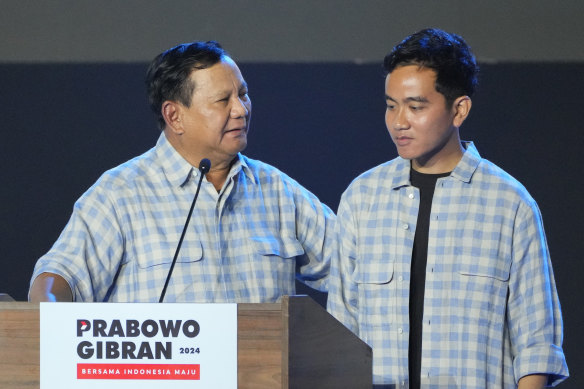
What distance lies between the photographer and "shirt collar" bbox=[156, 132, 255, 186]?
295cm

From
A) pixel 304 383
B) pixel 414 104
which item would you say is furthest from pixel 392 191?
pixel 304 383

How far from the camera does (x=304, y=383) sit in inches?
75.1

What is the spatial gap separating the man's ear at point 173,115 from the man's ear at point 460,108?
882mm

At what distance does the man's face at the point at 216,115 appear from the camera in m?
2.94

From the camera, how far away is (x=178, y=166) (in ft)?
9.73

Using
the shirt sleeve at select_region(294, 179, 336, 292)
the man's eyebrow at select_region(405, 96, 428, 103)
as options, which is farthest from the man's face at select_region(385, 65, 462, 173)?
the shirt sleeve at select_region(294, 179, 336, 292)

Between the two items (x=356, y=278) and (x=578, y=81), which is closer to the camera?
(x=356, y=278)

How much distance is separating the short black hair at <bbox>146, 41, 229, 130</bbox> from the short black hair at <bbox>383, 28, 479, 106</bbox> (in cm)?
62

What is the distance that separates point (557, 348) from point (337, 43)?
1.95 meters

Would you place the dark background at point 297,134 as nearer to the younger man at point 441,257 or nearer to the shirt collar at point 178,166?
the shirt collar at point 178,166

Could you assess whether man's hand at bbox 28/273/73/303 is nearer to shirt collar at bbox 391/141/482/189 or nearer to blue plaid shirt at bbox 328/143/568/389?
blue plaid shirt at bbox 328/143/568/389

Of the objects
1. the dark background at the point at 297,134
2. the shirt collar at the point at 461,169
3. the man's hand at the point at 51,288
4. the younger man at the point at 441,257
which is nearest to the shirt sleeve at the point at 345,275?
the younger man at the point at 441,257

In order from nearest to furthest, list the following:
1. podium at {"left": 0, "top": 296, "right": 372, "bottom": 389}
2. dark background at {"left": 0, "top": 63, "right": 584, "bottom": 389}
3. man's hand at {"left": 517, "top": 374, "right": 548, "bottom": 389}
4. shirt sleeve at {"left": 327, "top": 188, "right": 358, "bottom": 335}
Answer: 1. podium at {"left": 0, "top": 296, "right": 372, "bottom": 389}
2. man's hand at {"left": 517, "top": 374, "right": 548, "bottom": 389}
3. shirt sleeve at {"left": 327, "top": 188, "right": 358, "bottom": 335}
4. dark background at {"left": 0, "top": 63, "right": 584, "bottom": 389}

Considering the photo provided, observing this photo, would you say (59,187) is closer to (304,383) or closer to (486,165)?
(486,165)
